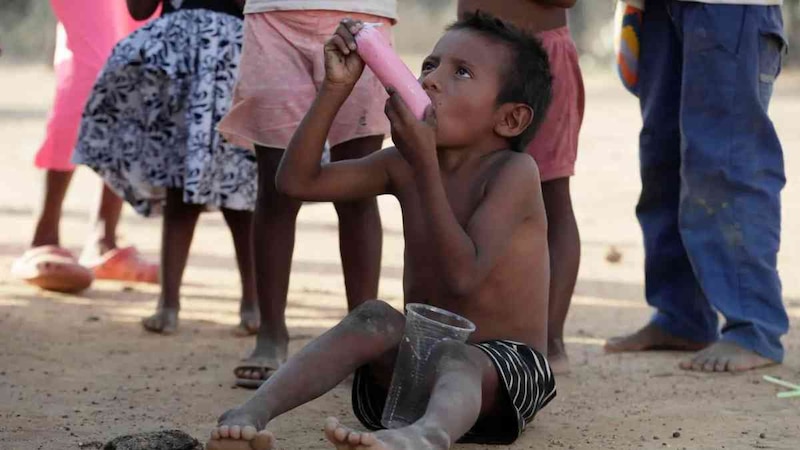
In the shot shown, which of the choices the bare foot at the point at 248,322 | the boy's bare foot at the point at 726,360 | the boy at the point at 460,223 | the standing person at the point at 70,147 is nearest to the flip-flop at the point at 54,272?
the standing person at the point at 70,147

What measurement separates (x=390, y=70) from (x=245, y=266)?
2023 mm

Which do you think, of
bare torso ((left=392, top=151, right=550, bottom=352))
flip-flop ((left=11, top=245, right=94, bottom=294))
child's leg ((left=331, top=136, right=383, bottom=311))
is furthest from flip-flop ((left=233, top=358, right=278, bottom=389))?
flip-flop ((left=11, top=245, right=94, bottom=294))

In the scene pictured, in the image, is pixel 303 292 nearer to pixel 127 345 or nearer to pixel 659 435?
pixel 127 345

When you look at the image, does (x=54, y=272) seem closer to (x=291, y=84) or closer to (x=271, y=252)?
(x=271, y=252)

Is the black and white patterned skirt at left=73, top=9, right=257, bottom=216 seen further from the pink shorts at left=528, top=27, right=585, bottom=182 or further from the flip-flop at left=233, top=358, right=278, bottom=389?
the pink shorts at left=528, top=27, right=585, bottom=182

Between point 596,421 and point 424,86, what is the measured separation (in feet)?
3.36

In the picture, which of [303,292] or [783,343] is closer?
[783,343]

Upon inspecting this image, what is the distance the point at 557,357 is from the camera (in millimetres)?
4227

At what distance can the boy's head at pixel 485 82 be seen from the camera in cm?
336

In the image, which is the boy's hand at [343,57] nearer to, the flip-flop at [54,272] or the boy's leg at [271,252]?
the boy's leg at [271,252]

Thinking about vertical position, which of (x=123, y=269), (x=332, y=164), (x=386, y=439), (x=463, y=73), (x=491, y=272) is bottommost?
(x=123, y=269)

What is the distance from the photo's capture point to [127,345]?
181 inches

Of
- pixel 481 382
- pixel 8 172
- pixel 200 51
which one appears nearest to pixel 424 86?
pixel 481 382

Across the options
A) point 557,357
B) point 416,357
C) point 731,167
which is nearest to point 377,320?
point 416,357
